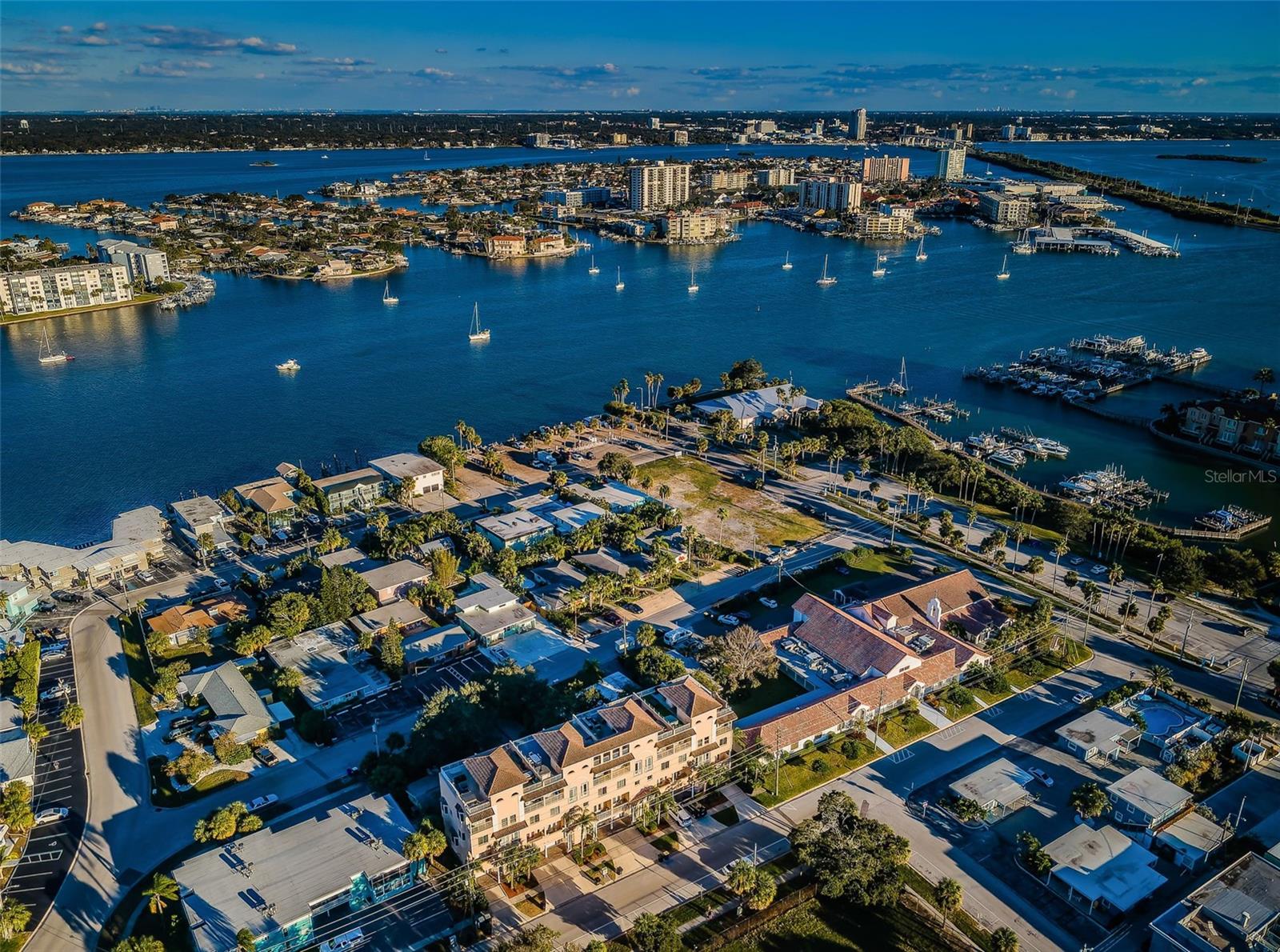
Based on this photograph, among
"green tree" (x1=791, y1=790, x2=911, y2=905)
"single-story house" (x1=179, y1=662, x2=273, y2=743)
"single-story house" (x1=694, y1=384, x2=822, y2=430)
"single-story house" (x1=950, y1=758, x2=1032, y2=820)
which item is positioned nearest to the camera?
"green tree" (x1=791, y1=790, x2=911, y2=905)

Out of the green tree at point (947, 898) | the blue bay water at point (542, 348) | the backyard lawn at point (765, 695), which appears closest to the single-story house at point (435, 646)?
the backyard lawn at point (765, 695)

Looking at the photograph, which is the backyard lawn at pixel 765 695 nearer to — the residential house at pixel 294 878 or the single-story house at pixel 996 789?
the single-story house at pixel 996 789

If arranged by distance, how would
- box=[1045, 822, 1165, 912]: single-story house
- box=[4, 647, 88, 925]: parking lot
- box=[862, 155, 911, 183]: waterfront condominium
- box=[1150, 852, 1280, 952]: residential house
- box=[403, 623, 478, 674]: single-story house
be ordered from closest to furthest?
box=[1150, 852, 1280, 952]: residential house
box=[1045, 822, 1165, 912]: single-story house
box=[4, 647, 88, 925]: parking lot
box=[403, 623, 478, 674]: single-story house
box=[862, 155, 911, 183]: waterfront condominium

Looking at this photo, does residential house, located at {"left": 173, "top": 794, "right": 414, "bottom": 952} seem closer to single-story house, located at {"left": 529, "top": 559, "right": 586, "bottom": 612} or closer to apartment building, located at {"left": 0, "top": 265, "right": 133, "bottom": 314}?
single-story house, located at {"left": 529, "top": 559, "right": 586, "bottom": 612}

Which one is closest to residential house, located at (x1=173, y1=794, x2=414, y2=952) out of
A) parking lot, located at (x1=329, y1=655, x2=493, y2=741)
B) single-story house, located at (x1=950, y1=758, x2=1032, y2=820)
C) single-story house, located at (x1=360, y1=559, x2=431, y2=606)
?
parking lot, located at (x1=329, y1=655, x2=493, y2=741)

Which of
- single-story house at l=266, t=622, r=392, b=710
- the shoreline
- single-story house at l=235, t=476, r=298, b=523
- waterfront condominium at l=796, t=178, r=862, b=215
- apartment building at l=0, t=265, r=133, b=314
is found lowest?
single-story house at l=266, t=622, r=392, b=710

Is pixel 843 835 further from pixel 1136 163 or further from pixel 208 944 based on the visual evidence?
pixel 1136 163

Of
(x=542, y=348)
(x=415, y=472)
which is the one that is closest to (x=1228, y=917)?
(x=415, y=472)

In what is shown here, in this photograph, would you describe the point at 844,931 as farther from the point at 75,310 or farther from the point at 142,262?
the point at 142,262
